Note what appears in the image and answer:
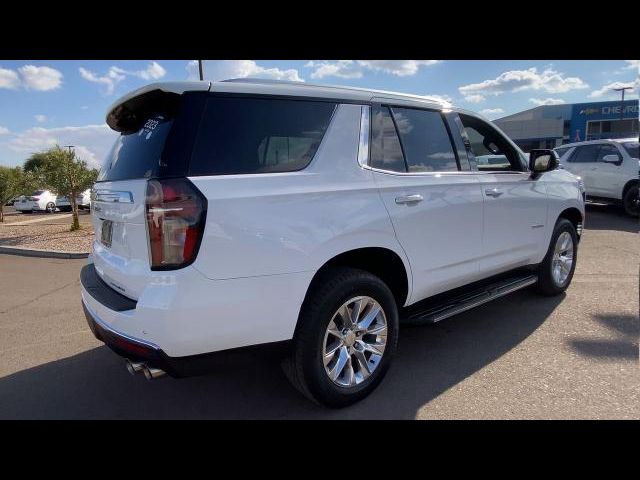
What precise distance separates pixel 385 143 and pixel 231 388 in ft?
6.63

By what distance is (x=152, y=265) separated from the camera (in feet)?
6.82

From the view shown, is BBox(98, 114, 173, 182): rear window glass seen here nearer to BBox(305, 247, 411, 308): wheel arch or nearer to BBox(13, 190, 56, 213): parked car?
BBox(305, 247, 411, 308): wheel arch

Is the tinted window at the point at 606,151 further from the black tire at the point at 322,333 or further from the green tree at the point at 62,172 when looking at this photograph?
the green tree at the point at 62,172

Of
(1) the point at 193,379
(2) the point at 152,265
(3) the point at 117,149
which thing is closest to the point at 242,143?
(2) the point at 152,265

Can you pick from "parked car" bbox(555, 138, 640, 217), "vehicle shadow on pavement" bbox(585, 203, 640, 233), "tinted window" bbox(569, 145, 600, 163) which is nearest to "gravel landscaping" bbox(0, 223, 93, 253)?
"vehicle shadow on pavement" bbox(585, 203, 640, 233)

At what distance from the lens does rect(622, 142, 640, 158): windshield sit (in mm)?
9523

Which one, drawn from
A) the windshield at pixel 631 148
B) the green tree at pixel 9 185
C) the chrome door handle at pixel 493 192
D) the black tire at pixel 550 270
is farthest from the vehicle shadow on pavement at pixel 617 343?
the green tree at pixel 9 185

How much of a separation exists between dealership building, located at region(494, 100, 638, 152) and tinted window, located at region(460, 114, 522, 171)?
37017 mm

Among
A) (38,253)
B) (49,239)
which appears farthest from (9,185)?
(38,253)

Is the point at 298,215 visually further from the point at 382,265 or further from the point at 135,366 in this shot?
the point at 135,366

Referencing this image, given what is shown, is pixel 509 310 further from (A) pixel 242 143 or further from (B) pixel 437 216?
(A) pixel 242 143

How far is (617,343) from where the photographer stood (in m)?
3.42

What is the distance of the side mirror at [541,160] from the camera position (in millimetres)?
3996
